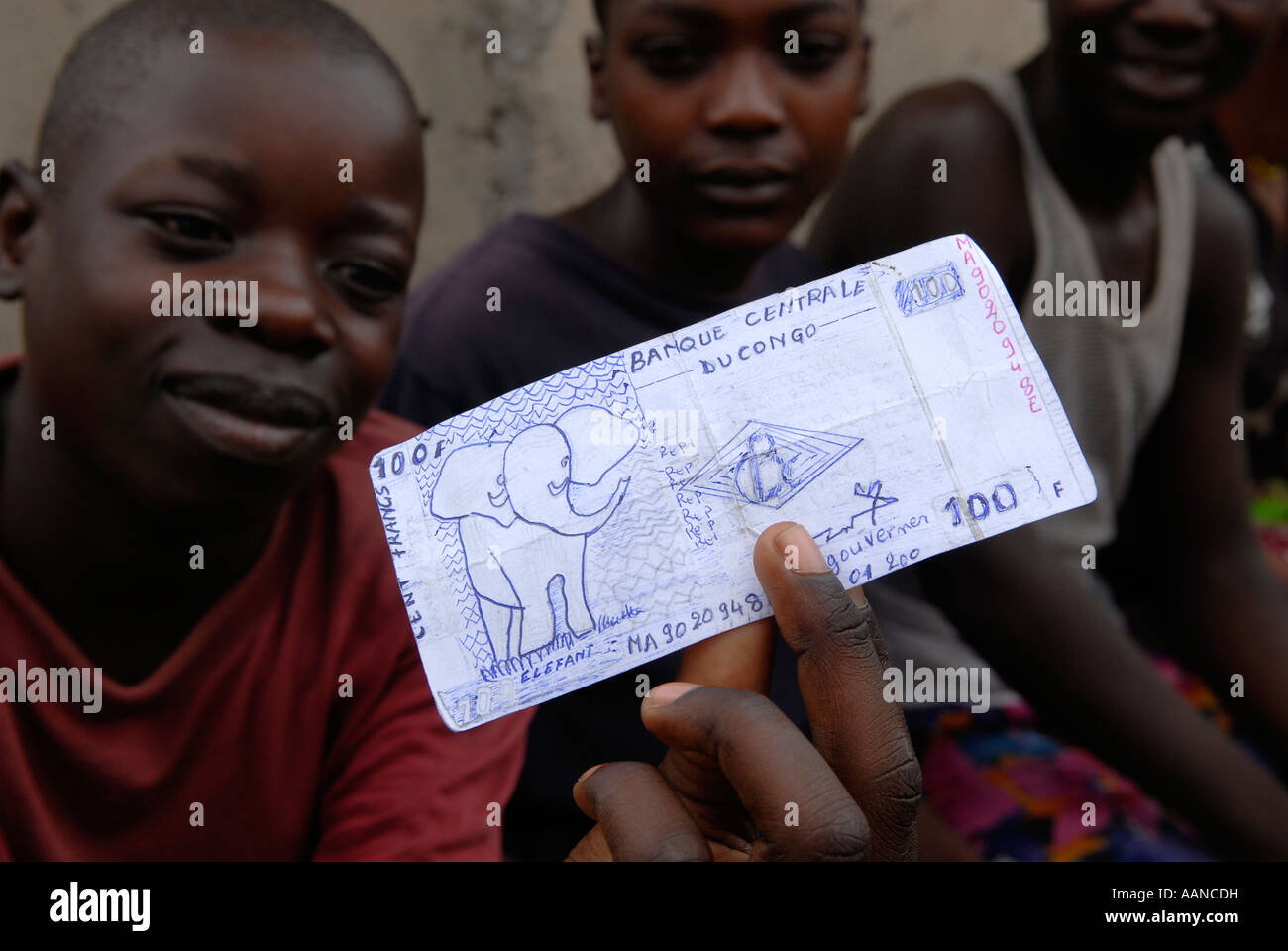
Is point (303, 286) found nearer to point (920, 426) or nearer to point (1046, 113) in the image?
point (920, 426)

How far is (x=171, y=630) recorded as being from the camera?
1138 millimetres

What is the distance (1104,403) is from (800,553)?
3.32 feet

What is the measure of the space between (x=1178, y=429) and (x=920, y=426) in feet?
3.68

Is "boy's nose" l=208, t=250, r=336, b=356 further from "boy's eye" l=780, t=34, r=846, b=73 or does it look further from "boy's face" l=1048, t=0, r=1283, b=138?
"boy's face" l=1048, t=0, r=1283, b=138

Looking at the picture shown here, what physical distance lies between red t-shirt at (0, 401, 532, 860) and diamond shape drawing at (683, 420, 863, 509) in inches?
17.1

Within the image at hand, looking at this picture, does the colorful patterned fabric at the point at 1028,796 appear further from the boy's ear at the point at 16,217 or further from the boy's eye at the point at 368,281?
the boy's ear at the point at 16,217

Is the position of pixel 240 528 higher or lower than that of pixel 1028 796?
higher

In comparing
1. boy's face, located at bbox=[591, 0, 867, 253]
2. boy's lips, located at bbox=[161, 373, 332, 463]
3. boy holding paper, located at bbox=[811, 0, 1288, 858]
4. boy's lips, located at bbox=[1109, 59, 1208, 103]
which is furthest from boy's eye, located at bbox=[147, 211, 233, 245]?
boy's lips, located at bbox=[1109, 59, 1208, 103]

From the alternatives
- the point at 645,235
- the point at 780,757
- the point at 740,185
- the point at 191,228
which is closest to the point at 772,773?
the point at 780,757

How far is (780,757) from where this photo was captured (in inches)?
32.1

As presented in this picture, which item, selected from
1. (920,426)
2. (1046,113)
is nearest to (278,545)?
(920,426)

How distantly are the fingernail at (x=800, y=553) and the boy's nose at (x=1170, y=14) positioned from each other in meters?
1.07

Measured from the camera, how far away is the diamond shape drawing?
0.92 m

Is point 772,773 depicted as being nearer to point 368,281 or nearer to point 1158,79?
point 368,281
